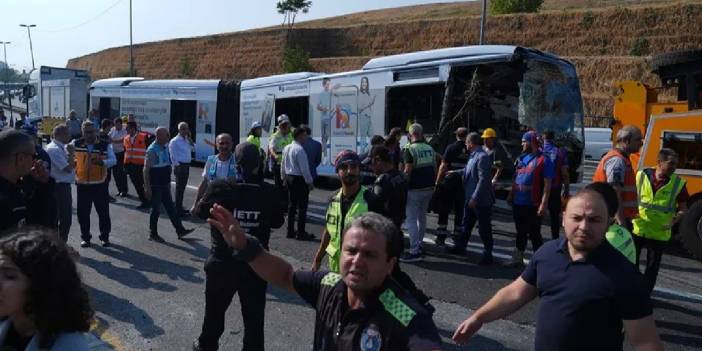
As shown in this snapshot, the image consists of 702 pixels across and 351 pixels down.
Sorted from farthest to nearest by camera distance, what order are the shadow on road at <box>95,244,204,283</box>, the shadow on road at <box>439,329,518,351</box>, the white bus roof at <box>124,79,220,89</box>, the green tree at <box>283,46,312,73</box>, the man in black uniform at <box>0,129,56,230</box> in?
the green tree at <box>283,46,312,73</box>, the white bus roof at <box>124,79,220,89</box>, the shadow on road at <box>95,244,204,283</box>, the shadow on road at <box>439,329,518,351</box>, the man in black uniform at <box>0,129,56,230</box>

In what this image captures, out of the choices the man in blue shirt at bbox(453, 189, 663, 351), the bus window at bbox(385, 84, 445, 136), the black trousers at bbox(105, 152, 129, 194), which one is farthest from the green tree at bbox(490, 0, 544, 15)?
the man in blue shirt at bbox(453, 189, 663, 351)

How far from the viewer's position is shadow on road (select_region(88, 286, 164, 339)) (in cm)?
564

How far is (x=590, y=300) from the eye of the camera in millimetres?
2889

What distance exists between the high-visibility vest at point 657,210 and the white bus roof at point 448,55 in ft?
19.2

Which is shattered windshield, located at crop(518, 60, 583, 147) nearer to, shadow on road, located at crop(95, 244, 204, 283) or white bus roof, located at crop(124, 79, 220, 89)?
shadow on road, located at crop(95, 244, 204, 283)

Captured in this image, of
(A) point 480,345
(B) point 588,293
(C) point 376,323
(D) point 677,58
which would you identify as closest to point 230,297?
(A) point 480,345

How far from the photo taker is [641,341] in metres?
2.80

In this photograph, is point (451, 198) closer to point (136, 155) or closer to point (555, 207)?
point (555, 207)

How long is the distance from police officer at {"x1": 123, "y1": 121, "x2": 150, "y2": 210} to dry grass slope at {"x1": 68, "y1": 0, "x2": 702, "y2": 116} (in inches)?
1010

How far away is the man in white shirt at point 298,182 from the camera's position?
940 centimetres

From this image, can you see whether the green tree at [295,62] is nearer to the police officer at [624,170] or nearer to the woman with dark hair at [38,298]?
the police officer at [624,170]

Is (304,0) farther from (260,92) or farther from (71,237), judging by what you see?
(71,237)

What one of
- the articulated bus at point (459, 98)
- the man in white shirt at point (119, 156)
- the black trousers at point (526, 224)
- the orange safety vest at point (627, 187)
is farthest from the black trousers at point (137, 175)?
the orange safety vest at point (627, 187)

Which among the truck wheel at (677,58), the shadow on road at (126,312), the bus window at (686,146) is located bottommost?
the shadow on road at (126,312)
